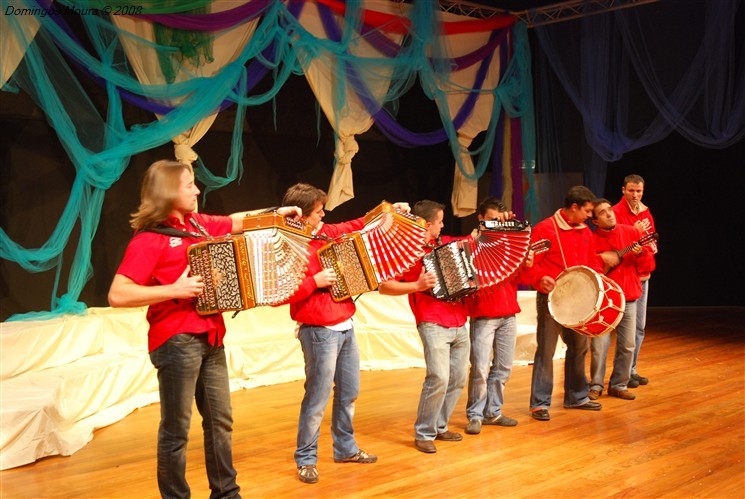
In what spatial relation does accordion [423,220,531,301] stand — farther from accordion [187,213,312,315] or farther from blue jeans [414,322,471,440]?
accordion [187,213,312,315]

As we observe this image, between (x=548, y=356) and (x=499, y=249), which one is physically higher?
(x=499, y=249)

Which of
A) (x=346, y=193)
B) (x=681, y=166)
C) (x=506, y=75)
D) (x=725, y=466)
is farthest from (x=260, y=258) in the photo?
(x=681, y=166)

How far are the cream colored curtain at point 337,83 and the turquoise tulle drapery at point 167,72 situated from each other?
0.05m

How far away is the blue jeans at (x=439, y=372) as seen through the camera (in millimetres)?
4738

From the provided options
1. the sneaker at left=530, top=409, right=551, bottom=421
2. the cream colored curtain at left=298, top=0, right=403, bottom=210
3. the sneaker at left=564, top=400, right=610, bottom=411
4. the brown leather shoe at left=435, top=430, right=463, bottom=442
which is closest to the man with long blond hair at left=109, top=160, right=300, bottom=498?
the brown leather shoe at left=435, top=430, right=463, bottom=442

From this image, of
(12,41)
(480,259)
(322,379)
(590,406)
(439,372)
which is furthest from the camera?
(590,406)

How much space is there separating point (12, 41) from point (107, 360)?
227 cm

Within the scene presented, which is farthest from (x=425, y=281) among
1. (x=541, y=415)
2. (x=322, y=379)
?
(x=541, y=415)

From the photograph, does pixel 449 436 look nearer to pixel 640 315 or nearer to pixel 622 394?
pixel 622 394

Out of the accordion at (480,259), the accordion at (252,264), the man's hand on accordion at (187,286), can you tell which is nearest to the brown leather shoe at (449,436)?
the accordion at (480,259)

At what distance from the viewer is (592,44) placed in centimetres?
826

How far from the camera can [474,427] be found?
17.2 feet

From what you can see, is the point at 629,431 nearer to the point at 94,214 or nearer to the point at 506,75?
the point at 94,214

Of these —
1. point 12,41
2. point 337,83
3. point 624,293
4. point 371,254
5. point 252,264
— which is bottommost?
point 624,293
